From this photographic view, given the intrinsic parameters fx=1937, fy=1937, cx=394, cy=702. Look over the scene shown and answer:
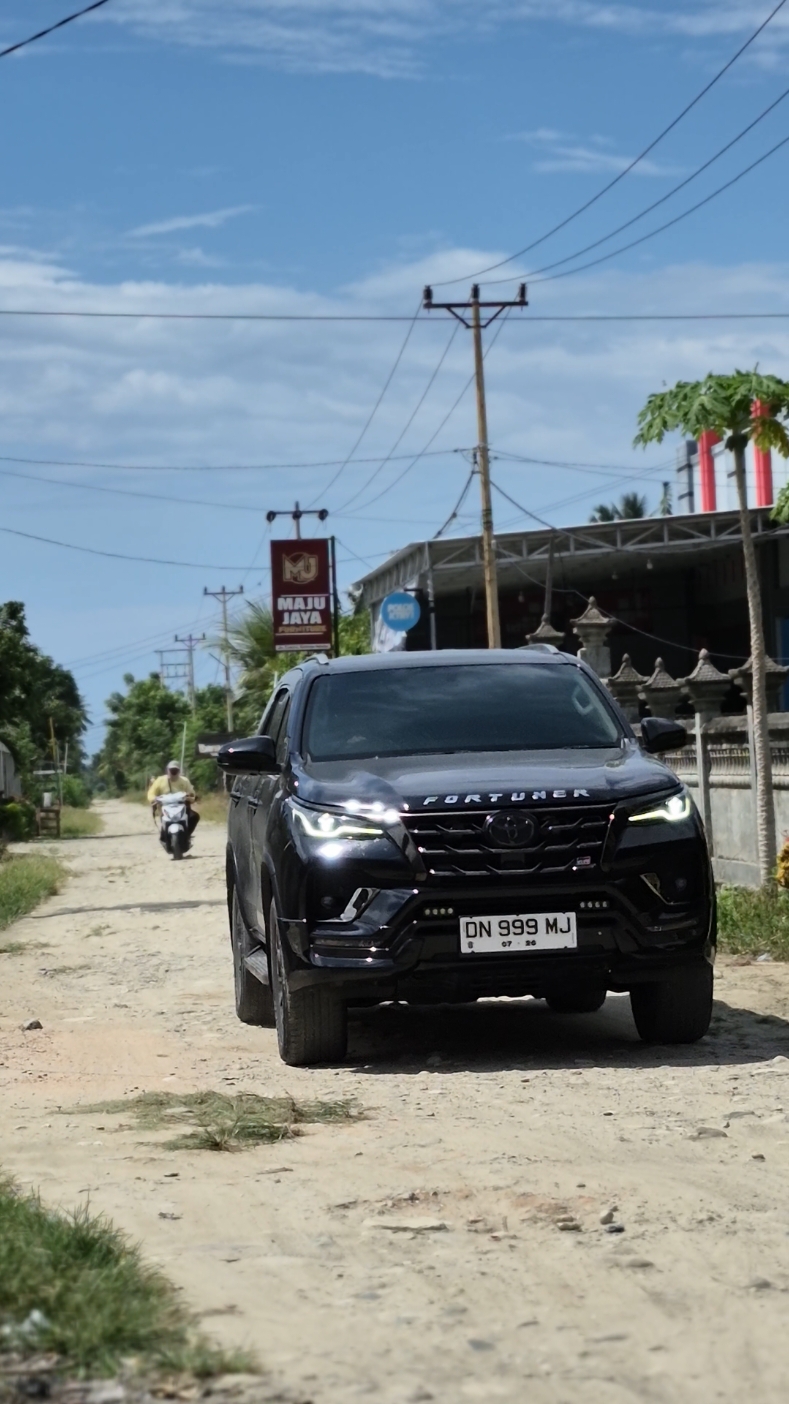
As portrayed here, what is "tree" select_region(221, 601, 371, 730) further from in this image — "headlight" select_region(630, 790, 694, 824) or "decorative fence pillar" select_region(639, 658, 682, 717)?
"headlight" select_region(630, 790, 694, 824)

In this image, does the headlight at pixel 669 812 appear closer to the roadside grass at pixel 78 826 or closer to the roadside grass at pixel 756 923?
the roadside grass at pixel 756 923

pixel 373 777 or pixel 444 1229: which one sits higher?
pixel 373 777

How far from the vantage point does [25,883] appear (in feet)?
79.2

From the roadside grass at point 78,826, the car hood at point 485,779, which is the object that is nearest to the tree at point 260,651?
the roadside grass at point 78,826

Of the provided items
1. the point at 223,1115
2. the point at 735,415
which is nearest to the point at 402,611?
the point at 735,415

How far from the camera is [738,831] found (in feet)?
58.3

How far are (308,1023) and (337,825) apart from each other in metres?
0.87

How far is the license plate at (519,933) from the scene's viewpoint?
25.3 feet

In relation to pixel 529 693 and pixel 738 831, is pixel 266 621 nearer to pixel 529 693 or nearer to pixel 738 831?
pixel 738 831

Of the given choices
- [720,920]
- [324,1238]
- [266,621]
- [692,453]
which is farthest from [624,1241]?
[692,453]

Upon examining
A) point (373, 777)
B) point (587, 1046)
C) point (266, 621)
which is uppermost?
point (266, 621)

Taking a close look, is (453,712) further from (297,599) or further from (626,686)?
(297,599)

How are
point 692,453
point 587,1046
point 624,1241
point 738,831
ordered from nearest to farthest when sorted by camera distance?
1. point 624,1241
2. point 587,1046
3. point 738,831
4. point 692,453

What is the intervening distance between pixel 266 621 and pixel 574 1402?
179ft
